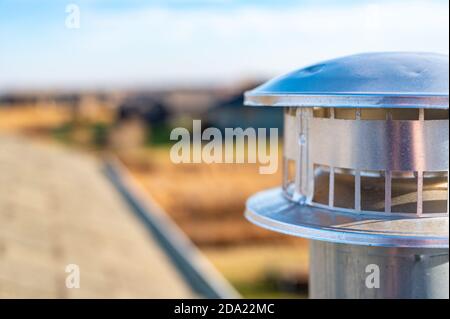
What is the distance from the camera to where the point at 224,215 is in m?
27.3

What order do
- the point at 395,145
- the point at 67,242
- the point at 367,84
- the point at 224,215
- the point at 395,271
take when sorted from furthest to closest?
the point at 224,215
the point at 67,242
the point at 395,271
the point at 367,84
the point at 395,145

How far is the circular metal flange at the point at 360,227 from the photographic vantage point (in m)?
2.86

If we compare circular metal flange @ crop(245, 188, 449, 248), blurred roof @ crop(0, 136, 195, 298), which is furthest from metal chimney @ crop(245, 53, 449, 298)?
blurred roof @ crop(0, 136, 195, 298)

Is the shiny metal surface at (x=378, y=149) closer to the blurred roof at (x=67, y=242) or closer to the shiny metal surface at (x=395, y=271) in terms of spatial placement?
the shiny metal surface at (x=395, y=271)

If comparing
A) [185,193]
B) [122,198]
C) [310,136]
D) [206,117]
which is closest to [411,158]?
[310,136]

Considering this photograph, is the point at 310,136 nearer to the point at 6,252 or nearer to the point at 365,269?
the point at 365,269

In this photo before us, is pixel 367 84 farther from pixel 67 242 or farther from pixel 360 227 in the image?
pixel 67 242

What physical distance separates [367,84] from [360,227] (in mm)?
756

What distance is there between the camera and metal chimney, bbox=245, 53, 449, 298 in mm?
2945

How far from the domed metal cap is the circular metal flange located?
60cm

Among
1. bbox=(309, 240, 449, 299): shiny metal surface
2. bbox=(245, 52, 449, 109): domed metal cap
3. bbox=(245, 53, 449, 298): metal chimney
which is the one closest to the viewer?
bbox=(245, 52, 449, 109): domed metal cap

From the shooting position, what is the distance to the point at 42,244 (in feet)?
27.8

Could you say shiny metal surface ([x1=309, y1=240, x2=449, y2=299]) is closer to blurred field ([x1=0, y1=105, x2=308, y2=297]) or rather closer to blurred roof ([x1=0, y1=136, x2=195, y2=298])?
blurred roof ([x1=0, y1=136, x2=195, y2=298])

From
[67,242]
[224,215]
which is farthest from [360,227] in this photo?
[224,215]
